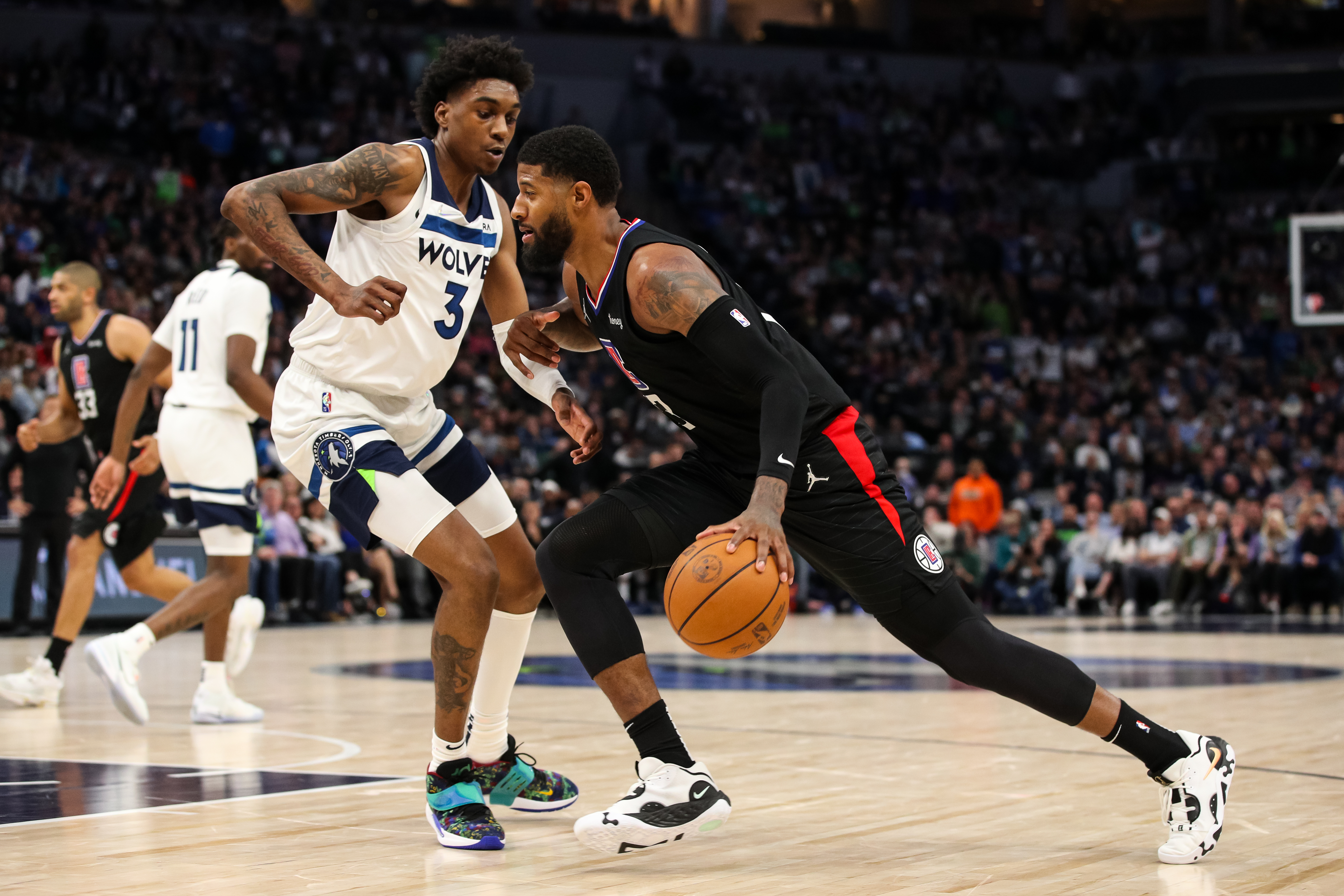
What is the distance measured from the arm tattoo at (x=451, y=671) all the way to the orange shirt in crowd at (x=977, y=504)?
14005 millimetres

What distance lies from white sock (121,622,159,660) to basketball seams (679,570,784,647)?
11.5 feet

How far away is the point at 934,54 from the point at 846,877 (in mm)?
27350

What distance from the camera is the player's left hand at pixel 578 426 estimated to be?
4.24 m

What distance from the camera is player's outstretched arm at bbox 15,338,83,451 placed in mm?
7609

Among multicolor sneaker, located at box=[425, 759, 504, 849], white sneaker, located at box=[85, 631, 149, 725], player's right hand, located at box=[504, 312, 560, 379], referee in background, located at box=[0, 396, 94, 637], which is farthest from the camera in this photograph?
referee in background, located at box=[0, 396, 94, 637]

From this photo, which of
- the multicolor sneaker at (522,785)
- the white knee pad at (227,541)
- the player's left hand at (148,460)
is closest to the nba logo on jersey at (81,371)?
the player's left hand at (148,460)

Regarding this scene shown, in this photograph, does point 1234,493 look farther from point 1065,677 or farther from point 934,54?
point 1065,677

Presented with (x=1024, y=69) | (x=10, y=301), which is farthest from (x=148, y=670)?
(x=1024, y=69)

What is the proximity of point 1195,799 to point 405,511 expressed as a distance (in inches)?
86.2

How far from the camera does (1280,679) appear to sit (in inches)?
338

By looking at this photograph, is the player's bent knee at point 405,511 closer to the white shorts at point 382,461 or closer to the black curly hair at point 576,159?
the white shorts at point 382,461

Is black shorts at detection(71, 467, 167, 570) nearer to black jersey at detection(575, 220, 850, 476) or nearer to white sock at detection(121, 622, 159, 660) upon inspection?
white sock at detection(121, 622, 159, 660)

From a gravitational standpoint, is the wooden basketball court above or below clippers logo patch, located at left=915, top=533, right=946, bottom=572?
below

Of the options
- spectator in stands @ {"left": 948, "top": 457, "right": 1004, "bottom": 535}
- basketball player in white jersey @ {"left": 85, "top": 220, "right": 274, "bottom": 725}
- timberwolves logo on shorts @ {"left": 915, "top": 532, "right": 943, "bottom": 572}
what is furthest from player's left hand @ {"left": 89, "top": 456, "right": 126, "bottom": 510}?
spectator in stands @ {"left": 948, "top": 457, "right": 1004, "bottom": 535}
